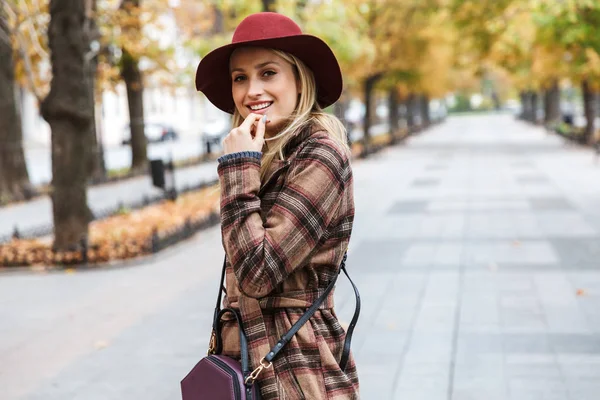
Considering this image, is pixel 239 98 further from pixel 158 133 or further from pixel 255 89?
pixel 158 133

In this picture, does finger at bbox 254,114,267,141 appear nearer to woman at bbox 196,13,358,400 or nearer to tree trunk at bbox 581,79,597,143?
woman at bbox 196,13,358,400

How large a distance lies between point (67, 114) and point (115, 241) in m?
1.68

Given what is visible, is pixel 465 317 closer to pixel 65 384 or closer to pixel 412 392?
pixel 412 392

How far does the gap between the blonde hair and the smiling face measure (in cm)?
2

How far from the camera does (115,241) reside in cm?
1098

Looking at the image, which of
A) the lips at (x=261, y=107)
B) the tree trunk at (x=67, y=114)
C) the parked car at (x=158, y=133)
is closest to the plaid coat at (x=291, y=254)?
the lips at (x=261, y=107)

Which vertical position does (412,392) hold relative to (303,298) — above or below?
below

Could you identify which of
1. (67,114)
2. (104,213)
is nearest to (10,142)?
(104,213)

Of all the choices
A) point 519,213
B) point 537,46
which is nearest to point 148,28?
point 519,213

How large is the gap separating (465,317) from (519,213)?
6.94 metres

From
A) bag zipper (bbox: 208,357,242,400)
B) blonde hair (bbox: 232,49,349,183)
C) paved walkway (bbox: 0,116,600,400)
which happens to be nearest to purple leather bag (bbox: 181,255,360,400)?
bag zipper (bbox: 208,357,242,400)

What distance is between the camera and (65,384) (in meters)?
5.73

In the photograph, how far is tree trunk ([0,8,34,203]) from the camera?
19.0 metres

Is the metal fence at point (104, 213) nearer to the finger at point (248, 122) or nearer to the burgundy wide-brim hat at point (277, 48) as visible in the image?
the burgundy wide-brim hat at point (277, 48)
